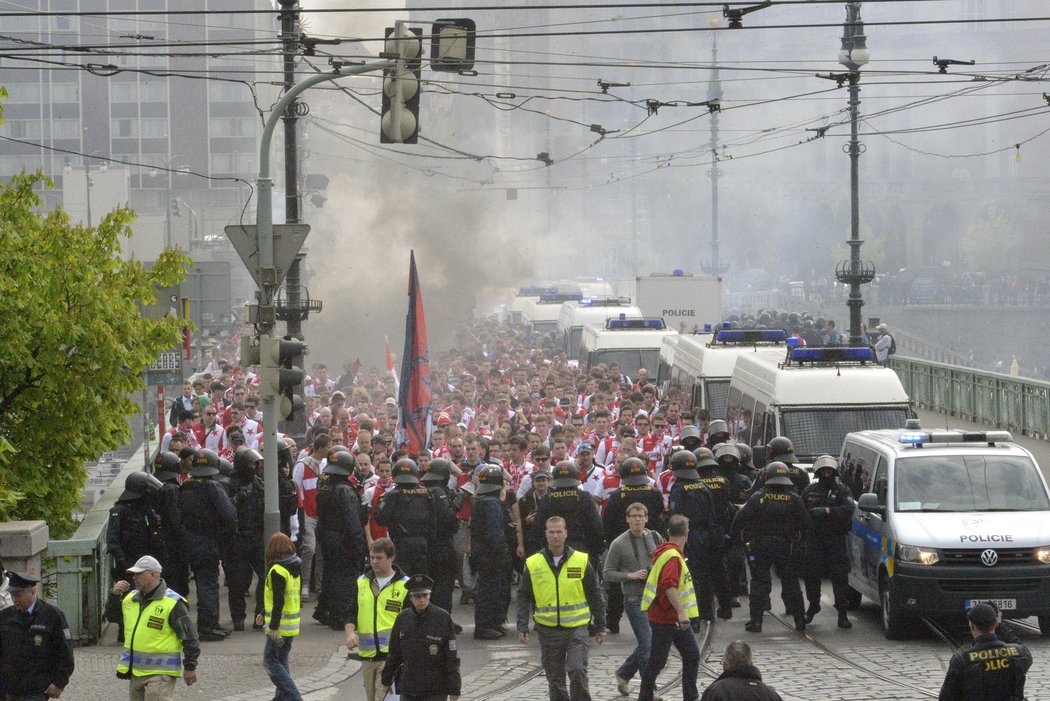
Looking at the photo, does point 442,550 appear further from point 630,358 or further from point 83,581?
point 630,358

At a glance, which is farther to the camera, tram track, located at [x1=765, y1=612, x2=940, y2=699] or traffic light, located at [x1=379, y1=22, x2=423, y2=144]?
traffic light, located at [x1=379, y1=22, x2=423, y2=144]

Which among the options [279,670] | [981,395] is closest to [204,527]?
[279,670]

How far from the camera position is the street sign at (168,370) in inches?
655

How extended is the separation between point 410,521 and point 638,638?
2915mm

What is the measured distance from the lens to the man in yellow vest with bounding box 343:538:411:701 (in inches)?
360

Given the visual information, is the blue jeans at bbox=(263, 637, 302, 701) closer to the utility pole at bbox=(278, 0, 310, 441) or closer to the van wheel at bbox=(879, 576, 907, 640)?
the van wheel at bbox=(879, 576, 907, 640)

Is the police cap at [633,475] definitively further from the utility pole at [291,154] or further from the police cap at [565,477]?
the utility pole at [291,154]

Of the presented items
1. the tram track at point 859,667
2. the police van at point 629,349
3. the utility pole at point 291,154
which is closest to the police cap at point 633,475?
the tram track at point 859,667

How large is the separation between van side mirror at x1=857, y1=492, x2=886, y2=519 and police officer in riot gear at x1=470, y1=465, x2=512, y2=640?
2.94 m

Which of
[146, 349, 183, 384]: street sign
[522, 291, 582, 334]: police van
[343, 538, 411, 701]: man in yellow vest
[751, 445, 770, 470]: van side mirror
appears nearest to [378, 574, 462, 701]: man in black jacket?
[343, 538, 411, 701]: man in yellow vest

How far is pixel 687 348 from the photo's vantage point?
77.2 feet

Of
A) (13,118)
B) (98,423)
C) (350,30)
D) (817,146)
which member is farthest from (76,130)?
(98,423)

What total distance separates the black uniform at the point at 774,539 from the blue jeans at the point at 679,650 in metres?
3.07

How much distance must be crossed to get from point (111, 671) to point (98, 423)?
2.90 meters
